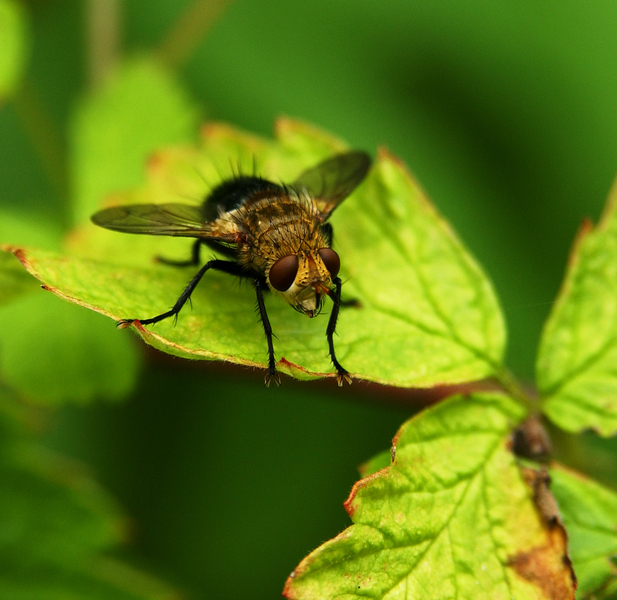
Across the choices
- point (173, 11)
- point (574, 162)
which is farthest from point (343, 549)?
point (173, 11)

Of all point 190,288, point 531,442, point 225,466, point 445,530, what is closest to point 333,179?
point 190,288

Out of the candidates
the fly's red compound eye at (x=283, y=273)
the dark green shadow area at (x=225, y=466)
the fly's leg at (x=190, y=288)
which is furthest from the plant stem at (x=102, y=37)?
the fly's red compound eye at (x=283, y=273)

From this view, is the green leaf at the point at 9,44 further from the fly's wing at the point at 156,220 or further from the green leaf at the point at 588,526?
the green leaf at the point at 588,526

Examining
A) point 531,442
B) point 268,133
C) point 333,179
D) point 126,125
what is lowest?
point 531,442

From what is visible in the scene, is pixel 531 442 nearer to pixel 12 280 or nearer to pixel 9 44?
pixel 12 280

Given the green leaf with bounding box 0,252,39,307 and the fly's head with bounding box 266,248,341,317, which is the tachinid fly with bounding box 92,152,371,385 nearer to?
the fly's head with bounding box 266,248,341,317

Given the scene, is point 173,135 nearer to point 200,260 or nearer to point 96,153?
point 96,153

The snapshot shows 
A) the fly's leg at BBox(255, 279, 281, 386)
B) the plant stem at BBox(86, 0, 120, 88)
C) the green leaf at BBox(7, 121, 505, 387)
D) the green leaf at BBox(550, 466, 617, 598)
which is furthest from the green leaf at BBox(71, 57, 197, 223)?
the green leaf at BBox(550, 466, 617, 598)
